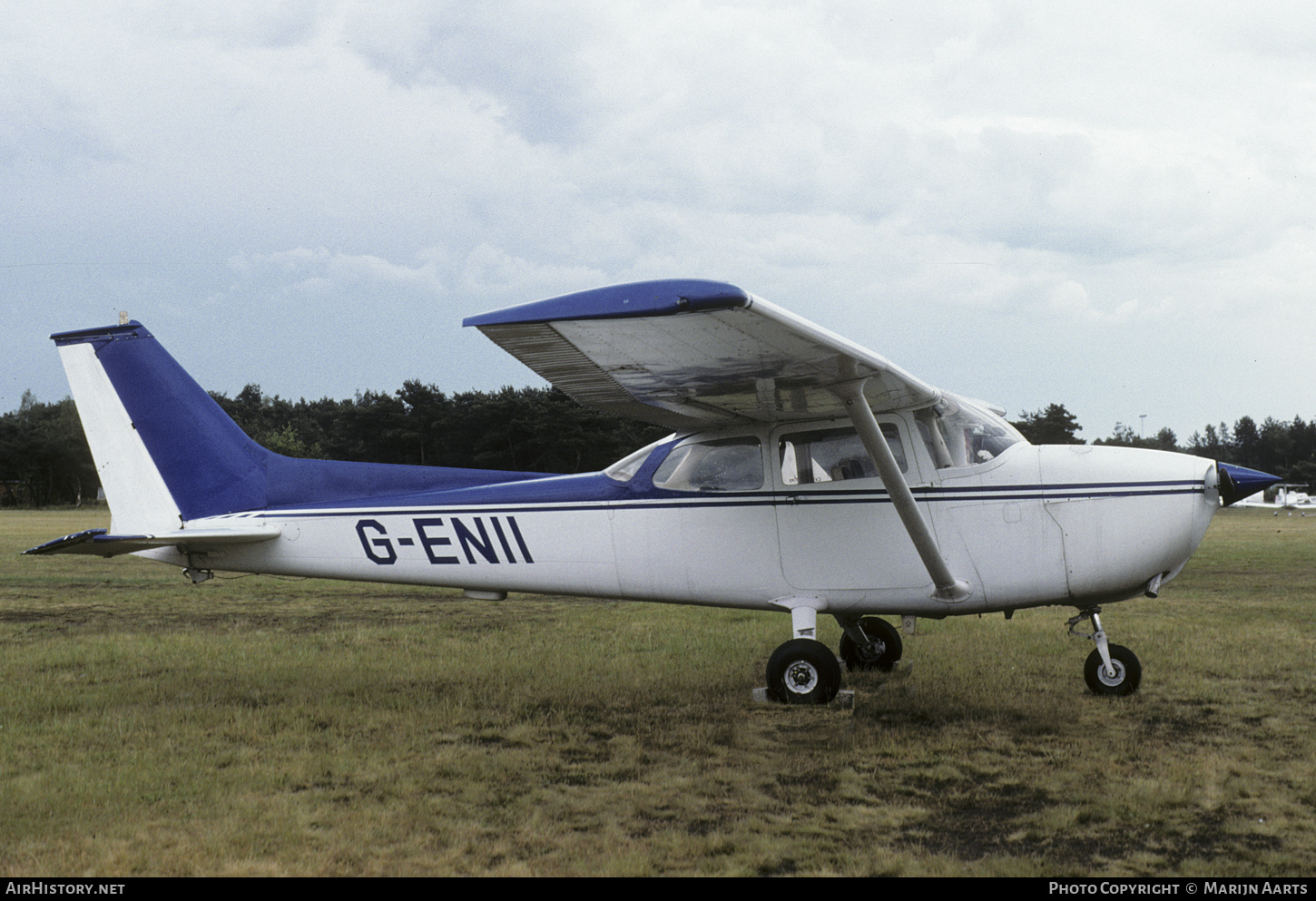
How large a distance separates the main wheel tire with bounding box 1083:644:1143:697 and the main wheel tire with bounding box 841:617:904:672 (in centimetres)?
156

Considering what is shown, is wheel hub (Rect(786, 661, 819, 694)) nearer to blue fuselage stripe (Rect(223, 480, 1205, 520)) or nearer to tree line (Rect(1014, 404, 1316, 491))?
blue fuselage stripe (Rect(223, 480, 1205, 520))

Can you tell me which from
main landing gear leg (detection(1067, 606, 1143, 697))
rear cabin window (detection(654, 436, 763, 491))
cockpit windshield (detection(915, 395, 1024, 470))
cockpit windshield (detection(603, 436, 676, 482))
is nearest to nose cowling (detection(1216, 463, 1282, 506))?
main landing gear leg (detection(1067, 606, 1143, 697))

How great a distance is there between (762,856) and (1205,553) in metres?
21.0

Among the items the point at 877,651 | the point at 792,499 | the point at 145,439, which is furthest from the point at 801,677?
the point at 145,439

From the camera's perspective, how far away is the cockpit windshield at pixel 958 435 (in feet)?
21.1

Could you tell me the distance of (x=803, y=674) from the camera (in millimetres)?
6242

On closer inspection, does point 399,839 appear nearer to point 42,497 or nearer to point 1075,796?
point 1075,796

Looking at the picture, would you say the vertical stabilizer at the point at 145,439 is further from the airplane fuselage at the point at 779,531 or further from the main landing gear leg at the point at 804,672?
the main landing gear leg at the point at 804,672

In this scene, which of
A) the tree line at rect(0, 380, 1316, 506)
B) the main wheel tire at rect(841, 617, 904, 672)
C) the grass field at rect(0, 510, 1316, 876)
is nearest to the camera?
the grass field at rect(0, 510, 1316, 876)

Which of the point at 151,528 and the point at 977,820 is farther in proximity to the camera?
the point at 151,528

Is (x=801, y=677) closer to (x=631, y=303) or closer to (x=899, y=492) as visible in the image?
(x=899, y=492)

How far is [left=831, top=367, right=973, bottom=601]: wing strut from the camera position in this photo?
5.68 meters

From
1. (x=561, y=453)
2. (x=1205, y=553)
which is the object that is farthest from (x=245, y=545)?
(x=561, y=453)

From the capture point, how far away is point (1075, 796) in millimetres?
4633
